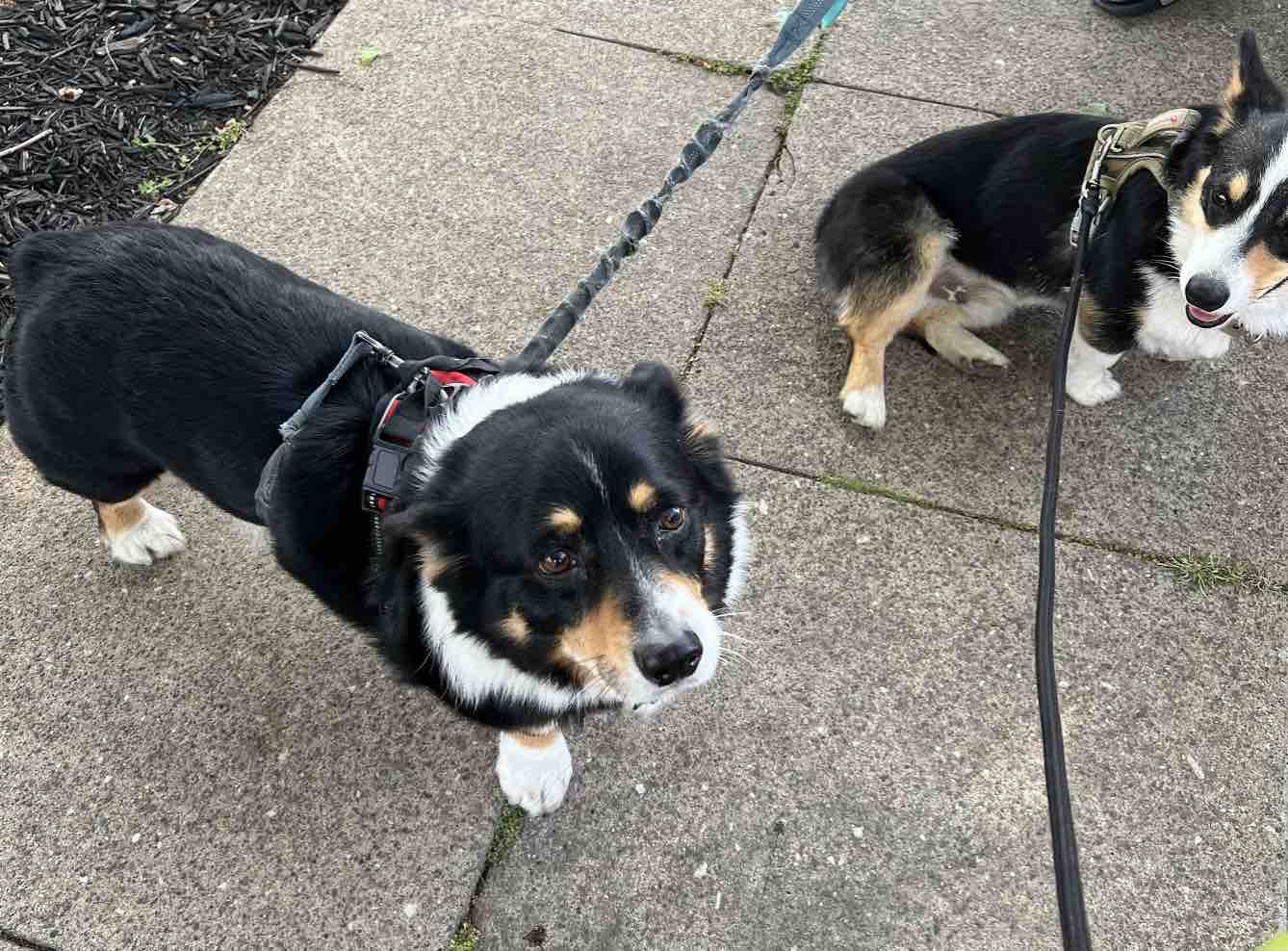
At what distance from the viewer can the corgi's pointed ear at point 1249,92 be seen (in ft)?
8.77

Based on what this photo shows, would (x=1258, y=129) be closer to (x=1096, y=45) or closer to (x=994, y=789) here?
(x=994, y=789)

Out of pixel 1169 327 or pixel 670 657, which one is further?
pixel 1169 327

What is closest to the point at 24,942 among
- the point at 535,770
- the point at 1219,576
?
the point at 535,770

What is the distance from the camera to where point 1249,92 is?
2.67 metres

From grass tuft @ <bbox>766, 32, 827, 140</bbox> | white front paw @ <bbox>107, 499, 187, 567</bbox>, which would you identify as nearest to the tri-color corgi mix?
grass tuft @ <bbox>766, 32, 827, 140</bbox>

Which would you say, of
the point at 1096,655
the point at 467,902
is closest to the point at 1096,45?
the point at 1096,655

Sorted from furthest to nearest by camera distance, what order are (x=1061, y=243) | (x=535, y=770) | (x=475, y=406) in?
(x=1061, y=243), (x=535, y=770), (x=475, y=406)

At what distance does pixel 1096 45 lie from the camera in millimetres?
4594

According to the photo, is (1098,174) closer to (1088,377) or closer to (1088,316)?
(1088,316)

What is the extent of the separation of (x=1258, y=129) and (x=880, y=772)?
6.86 ft

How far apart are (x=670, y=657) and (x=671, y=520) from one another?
30 cm

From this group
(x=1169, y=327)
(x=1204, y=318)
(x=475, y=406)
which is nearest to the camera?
(x=475, y=406)

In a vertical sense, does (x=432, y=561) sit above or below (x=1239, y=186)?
below

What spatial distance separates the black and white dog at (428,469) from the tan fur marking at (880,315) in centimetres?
130
